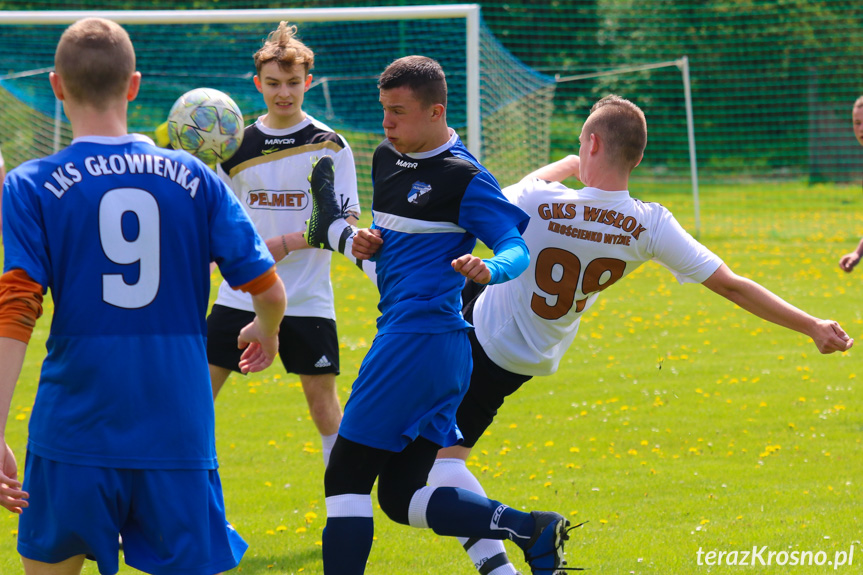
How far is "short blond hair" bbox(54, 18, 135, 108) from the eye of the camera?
2.54 metres

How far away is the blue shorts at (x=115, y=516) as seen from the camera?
259 cm

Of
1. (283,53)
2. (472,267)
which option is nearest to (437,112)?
(472,267)

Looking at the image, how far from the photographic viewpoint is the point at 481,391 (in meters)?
4.13

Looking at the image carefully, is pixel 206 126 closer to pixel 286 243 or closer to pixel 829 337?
pixel 286 243

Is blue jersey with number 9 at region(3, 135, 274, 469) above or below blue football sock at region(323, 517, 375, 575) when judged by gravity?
above

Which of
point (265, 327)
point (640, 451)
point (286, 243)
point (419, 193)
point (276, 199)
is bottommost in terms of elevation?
point (640, 451)

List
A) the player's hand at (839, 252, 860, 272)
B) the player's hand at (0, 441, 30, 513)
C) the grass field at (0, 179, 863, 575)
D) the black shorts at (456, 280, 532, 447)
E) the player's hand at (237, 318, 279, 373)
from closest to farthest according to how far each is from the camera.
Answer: the player's hand at (0, 441, 30, 513) < the player's hand at (237, 318, 279, 373) < the black shorts at (456, 280, 532, 447) < the grass field at (0, 179, 863, 575) < the player's hand at (839, 252, 860, 272)

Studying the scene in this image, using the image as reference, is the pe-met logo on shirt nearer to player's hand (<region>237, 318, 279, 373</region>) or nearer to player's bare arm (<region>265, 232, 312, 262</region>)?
player's bare arm (<region>265, 232, 312, 262</region>)

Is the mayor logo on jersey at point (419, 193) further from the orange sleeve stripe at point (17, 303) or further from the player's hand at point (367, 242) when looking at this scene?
the orange sleeve stripe at point (17, 303)

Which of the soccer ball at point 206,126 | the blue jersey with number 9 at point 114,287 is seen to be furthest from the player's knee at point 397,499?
the soccer ball at point 206,126

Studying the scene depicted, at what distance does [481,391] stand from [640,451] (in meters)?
2.67

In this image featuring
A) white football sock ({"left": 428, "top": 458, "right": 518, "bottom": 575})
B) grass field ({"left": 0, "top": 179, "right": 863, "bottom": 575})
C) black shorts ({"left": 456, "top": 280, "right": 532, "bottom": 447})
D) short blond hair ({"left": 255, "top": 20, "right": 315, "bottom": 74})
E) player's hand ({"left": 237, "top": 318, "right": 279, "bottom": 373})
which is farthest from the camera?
short blond hair ({"left": 255, "top": 20, "right": 315, "bottom": 74})

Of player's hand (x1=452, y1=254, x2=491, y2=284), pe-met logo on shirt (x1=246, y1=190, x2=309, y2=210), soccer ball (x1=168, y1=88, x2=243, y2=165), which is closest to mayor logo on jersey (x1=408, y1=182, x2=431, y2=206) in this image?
player's hand (x1=452, y1=254, x2=491, y2=284)

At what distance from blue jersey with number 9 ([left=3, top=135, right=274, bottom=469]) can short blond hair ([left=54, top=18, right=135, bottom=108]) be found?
0.13 meters
